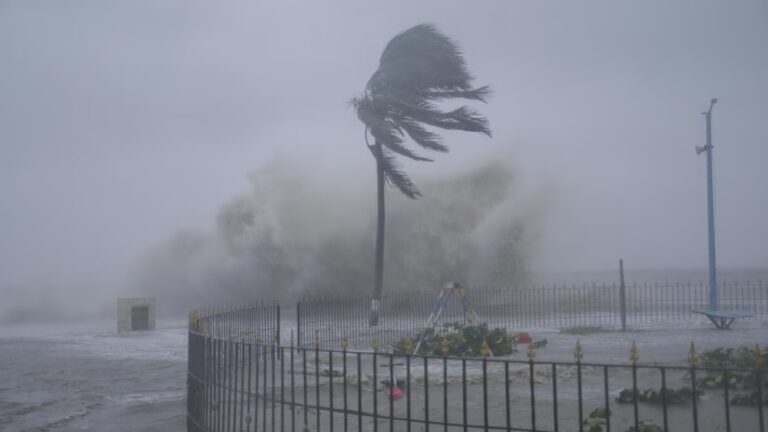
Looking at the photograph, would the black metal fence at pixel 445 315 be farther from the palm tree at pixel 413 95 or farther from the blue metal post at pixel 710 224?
the palm tree at pixel 413 95

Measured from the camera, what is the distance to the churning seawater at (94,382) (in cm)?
1084

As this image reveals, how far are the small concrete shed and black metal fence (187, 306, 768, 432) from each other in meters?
14.6

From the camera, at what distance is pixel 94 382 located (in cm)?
1455

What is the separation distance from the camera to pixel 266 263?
37.7m

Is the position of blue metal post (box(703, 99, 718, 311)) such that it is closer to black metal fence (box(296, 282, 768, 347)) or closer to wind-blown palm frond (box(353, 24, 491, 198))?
black metal fence (box(296, 282, 768, 347))

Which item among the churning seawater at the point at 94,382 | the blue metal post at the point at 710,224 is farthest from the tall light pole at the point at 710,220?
the churning seawater at the point at 94,382

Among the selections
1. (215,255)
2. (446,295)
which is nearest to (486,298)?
(446,295)

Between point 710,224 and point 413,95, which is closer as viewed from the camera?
point 710,224

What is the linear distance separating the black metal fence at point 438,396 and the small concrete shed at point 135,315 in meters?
14.6

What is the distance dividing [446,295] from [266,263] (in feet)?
73.6

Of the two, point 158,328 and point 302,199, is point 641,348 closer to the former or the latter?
point 158,328

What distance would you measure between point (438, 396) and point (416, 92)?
18.9m

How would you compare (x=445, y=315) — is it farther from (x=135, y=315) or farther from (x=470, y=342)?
(x=135, y=315)

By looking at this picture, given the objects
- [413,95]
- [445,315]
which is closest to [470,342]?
[445,315]
